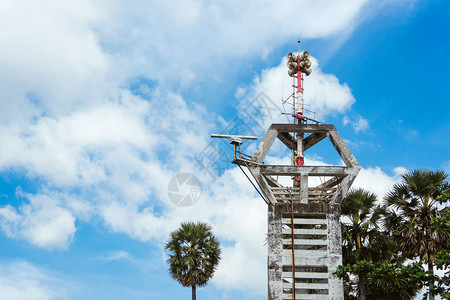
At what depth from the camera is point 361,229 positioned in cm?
3953

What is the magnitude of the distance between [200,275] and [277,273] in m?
8.95

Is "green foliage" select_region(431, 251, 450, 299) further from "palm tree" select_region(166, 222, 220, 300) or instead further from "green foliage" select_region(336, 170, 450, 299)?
"palm tree" select_region(166, 222, 220, 300)

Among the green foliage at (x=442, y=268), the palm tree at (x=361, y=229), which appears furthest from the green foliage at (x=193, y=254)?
the green foliage at (x=442, y=268)

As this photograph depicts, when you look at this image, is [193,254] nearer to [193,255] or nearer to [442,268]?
[193,255]

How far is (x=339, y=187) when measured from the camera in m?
39.0

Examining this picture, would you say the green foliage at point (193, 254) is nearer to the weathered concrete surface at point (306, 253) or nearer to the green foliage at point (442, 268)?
the weathered concrete surface at point (306, 253)

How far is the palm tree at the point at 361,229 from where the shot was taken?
3862cm

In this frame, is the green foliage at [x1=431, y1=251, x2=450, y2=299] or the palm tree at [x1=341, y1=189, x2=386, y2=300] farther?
the palm tree at [x1=341, y1=189, x2=386, y2=300]

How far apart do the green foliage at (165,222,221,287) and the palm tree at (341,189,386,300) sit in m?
11.7

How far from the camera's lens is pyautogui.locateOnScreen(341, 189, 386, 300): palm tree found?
38.6 metres

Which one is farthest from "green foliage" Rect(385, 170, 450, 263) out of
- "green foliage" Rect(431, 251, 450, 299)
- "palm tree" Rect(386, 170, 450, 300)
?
"green foliage" Rect(431, 251, 450, 299)

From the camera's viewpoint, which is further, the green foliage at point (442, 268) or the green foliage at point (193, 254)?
the green foliage at point (193, 254)

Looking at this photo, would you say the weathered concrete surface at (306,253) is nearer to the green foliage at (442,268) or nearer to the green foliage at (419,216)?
the green foliage at (419,216)

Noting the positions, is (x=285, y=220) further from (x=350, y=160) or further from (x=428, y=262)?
(x=428, y=262)
